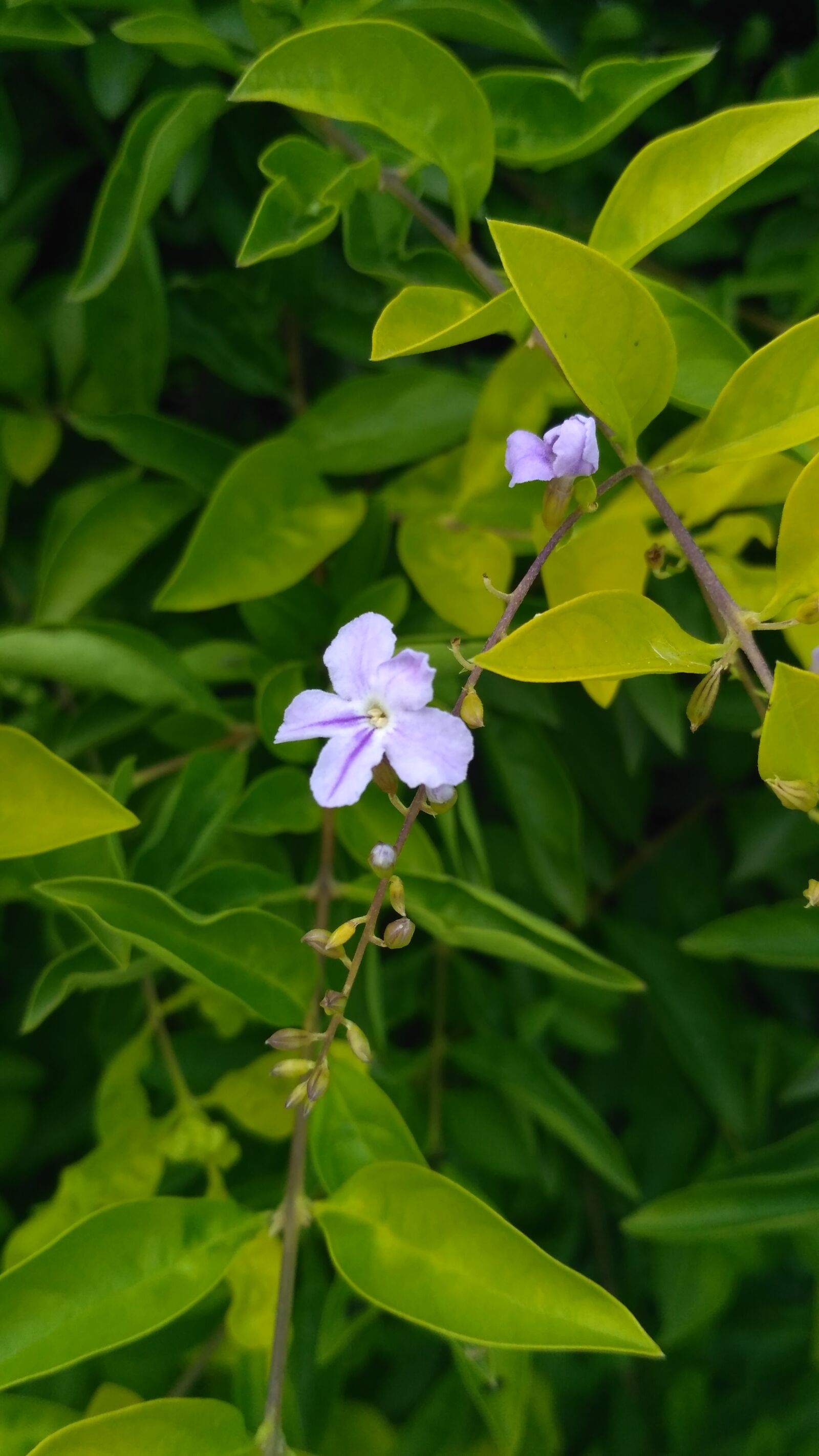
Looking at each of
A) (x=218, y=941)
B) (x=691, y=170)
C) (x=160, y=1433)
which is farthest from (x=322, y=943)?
(x=691, y=170)

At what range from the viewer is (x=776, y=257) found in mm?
1008

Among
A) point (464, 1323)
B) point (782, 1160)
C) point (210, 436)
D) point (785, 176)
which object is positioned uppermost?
point (785, 176)

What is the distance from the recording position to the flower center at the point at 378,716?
0.59 meters

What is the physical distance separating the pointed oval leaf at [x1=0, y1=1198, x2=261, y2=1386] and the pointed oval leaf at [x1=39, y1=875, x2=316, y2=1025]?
0.49ft

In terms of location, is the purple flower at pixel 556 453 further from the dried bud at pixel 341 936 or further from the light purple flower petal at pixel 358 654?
the dried bud at pixel 341 936

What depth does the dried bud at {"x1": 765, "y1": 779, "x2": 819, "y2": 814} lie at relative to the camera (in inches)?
20.3

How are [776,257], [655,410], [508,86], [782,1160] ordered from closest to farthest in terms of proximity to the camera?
[655,410]
[508,86]
[782,1160]
[776,257]

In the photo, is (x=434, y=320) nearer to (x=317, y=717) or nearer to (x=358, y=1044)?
(x=317, y=717)

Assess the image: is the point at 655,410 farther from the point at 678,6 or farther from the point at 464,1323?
the point at 678,6

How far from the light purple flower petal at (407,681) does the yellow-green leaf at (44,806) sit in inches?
6.5

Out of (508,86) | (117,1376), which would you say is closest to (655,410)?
(508,86)

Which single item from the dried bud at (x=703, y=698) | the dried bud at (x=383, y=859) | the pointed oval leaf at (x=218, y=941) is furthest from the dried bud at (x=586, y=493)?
the pointed oval leaf at (x=218, y=941)

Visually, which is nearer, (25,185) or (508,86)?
(508,86)

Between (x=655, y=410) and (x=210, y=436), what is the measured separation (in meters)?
0.45
